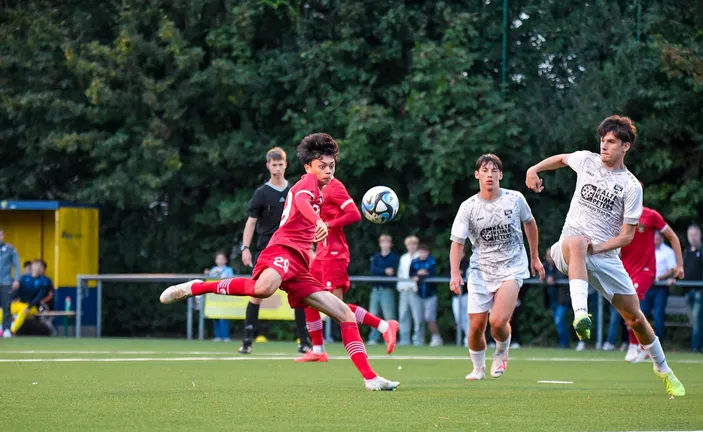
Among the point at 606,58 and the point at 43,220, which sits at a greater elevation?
the point at 606,58

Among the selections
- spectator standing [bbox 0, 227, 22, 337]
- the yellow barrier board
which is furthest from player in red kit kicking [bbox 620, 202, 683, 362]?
spectator standing [bbox 0, 227, 22, 337]

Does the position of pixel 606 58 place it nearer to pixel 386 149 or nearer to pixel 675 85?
pixel 675 85

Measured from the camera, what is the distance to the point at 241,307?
22578 mm

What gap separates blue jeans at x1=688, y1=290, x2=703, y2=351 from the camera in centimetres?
1981

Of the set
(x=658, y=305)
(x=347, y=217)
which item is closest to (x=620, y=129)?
(x=347, y=217)

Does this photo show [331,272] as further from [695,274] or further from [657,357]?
[695,274]

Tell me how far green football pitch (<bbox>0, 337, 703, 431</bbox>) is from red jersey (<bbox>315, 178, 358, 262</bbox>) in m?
1.25

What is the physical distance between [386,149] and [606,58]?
15.5ft

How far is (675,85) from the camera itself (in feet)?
71.5

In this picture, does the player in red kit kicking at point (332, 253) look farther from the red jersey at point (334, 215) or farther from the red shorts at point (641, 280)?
the red shorts at point (641, 280)

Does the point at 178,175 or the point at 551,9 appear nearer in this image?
the point at 551,9

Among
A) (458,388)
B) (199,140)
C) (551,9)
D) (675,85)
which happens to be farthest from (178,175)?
(458,388)

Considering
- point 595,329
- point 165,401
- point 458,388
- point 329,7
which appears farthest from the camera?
point 329,7

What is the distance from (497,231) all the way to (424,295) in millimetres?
10831
